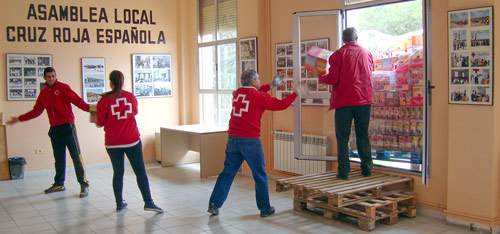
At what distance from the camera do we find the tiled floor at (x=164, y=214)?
16.8 ft

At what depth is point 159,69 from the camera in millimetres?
9797

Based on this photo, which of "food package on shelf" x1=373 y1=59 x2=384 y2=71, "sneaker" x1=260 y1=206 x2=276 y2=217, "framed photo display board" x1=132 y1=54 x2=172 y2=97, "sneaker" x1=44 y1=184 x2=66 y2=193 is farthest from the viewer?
→ "framed photo display board" x1=132 y1=54 x2=172 y2=97

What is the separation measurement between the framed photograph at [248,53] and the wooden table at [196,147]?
1167 mm

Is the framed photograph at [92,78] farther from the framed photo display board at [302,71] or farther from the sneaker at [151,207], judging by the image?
the sneaker at [151,207]

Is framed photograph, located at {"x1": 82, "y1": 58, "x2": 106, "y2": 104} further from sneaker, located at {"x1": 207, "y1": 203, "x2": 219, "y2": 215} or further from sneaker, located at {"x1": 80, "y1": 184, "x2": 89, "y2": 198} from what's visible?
sneaker, located at {"x1": 207, "y1": 203, "x2": 219, "y2": 215}

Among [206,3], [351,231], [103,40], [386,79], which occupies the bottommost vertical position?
[351,231]

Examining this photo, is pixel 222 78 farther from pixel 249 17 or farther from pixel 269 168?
pixel 269 168

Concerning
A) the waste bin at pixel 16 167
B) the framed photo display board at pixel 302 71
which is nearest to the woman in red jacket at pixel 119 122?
the framed photo display board at pixel 302 71

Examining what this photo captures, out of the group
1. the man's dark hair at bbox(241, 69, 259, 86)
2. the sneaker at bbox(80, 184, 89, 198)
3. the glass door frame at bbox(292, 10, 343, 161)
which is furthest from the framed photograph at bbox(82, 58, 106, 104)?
the man's dark hair at bbox(241, 69, 259, 86)

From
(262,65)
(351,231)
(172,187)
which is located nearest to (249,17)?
(262,65)

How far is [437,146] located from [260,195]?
202 cm

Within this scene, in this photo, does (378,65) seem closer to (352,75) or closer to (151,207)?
(352,75)

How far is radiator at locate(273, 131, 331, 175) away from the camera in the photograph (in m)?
6.60

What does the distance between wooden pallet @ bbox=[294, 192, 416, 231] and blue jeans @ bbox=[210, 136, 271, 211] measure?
0.53 m
